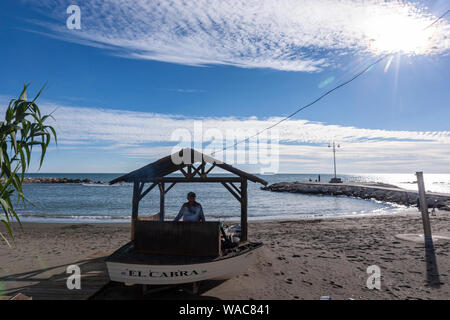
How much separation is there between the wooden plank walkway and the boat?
1044 millimetres

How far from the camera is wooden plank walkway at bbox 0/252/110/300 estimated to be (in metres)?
6.57

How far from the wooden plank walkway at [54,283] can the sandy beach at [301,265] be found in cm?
4

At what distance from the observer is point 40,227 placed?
19.5 meters

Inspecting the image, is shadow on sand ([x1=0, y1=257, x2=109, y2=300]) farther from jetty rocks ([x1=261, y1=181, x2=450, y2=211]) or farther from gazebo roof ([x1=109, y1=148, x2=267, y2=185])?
jetty rocks ([x1=261, y1=181, x2=450, y2=211])

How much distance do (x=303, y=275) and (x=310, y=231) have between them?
29.1 feet

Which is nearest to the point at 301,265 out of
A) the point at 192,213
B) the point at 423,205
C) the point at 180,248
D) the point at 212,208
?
the point at 192,213

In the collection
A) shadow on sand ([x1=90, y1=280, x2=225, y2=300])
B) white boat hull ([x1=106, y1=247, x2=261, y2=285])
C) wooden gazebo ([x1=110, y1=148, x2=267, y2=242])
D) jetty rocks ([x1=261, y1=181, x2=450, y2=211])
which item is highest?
wooden gazebo ([x1=110, y1=148, x2=267, y2=242])

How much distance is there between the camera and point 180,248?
24.3 ft

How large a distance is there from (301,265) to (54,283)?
778 centimetres

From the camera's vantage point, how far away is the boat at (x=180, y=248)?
20.6 ft

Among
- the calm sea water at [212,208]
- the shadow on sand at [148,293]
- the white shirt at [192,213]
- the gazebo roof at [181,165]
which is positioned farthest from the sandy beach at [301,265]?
the calm sea water at [212,208]

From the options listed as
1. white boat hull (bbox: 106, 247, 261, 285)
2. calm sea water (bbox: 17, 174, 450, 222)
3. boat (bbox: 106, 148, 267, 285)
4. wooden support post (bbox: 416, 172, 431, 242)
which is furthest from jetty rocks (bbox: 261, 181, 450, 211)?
white boat hull (bbox: 106, 247, 261, 285)
